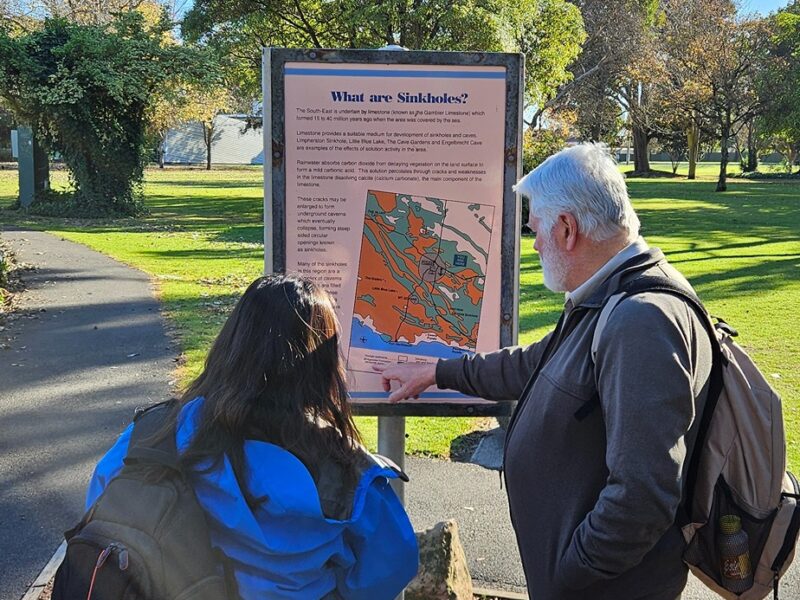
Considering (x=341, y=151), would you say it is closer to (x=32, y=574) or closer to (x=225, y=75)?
(x=32, y=574)

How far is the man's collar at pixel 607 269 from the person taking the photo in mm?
2174

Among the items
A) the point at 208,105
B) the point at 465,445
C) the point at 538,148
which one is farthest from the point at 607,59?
the point at 465,445

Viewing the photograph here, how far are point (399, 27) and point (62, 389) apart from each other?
55.6 ft

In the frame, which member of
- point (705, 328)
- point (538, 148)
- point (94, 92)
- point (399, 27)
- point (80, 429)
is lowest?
point (80, 429)

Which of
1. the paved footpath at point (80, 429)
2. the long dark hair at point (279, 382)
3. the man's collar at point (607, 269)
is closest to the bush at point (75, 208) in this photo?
the paved footpath at point (80, 429)

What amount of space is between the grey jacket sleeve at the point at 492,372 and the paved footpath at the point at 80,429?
1.55 m

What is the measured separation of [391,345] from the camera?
308 centimetres

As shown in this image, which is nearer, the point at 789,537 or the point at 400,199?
the point at 789,537

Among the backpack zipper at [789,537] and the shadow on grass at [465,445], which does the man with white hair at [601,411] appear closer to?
the backpack zipper at [789,537]

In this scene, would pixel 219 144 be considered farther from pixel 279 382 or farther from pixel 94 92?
pixel 279 382

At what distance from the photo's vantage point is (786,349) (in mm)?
8984

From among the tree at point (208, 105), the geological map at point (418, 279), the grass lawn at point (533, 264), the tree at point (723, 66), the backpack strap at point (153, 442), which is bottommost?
the grass lawn at point (533, 264)

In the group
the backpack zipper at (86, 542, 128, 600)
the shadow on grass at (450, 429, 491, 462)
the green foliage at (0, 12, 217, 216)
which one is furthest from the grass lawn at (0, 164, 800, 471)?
the backpack zipper at (86, 542, 128, 600)

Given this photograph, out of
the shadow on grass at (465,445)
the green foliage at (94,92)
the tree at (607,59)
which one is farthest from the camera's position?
the tree at (607,59)
